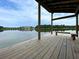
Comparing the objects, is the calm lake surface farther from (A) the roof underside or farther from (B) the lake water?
(A) the roof underside

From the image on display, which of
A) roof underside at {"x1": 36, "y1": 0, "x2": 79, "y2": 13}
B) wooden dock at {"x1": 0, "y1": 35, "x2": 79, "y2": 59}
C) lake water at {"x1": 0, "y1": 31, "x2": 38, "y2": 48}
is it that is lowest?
lake water at {"x1": 0, "y1": 31, "x2": 38, "y2": 48}

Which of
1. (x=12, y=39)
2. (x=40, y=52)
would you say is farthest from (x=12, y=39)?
(x=40, y=52)

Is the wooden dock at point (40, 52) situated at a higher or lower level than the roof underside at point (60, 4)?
lower

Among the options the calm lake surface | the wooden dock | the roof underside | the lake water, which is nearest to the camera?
the wooden dock

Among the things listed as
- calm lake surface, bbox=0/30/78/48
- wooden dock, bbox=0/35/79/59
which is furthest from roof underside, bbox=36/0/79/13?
wooden dock, bbox=0/35/79/59

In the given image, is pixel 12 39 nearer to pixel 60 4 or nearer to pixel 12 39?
pixel 12 39

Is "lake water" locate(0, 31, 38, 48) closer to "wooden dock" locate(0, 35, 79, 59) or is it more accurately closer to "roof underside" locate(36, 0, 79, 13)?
"wooden dock" locate(0, 35, 79, 59)

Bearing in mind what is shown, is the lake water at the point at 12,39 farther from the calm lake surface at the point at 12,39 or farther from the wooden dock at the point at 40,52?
the wooden dock at the point at 40,52

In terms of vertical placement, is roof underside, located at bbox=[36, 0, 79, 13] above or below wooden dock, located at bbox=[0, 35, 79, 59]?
above

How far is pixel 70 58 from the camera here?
3.23 metres

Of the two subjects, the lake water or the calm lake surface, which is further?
the lake water

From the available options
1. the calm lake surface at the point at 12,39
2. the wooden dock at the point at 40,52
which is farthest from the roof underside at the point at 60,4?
the wooden dock at the point at 40,52

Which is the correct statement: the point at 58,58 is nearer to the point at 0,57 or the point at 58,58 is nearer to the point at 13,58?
the point at 13,58

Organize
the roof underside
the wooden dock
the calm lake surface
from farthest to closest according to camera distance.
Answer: the roof underside, the calm lake surface, the wooden dock
